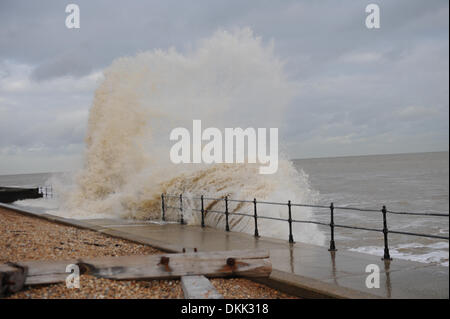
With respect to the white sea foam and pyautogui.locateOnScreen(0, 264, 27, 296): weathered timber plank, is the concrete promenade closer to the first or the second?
pyautogui.locateOnScreen(0, 264, 27, 296): weathered timber plank

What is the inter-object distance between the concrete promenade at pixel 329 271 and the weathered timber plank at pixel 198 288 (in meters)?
0.89

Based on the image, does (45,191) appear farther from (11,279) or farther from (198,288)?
(198,288)

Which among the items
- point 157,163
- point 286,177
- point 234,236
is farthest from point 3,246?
point 157,163

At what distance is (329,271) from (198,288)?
7.37ft

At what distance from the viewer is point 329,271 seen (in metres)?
5.95

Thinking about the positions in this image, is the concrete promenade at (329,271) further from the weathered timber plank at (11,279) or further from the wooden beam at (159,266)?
the weathered timber plank at (11,279)

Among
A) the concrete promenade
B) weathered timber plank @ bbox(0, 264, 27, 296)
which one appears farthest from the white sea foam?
weathered timber plank @ bbox(0, 264, 27, 296)

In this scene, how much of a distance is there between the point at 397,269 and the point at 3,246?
6074 millimetres

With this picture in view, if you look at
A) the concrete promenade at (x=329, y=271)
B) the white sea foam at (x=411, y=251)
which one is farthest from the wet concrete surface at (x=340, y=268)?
the white sea foam at (x=411, y=251)

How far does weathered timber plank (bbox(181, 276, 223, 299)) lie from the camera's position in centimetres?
429

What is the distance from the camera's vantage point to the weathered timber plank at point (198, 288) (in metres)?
4.29

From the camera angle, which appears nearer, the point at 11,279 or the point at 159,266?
the point at 11,279

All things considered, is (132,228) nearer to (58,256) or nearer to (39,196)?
(58,256)

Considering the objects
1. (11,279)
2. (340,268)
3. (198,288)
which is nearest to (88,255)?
(11,279)
